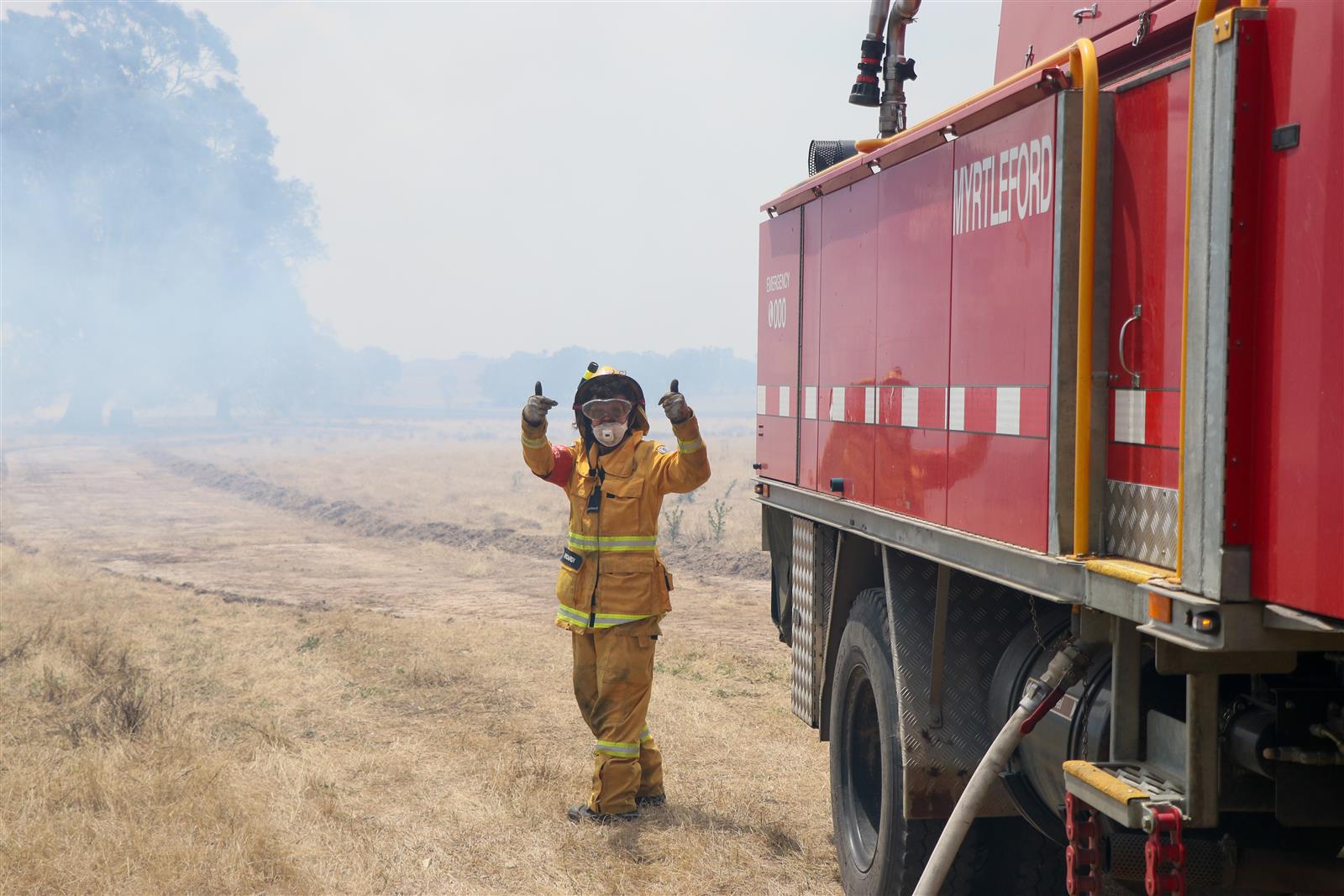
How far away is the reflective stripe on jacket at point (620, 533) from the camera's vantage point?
6477 mm

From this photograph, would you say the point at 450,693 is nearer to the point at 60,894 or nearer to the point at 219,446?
the point at 60,894

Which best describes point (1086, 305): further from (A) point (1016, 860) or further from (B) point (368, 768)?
(B) point (368, 768)

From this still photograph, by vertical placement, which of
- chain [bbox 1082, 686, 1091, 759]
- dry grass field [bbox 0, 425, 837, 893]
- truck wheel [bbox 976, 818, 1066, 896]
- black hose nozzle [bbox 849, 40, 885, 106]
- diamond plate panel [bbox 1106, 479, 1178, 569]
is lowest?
dry grass field [bbox 0, 425, 837, 893]

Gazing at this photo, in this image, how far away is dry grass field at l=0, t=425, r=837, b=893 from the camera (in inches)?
223

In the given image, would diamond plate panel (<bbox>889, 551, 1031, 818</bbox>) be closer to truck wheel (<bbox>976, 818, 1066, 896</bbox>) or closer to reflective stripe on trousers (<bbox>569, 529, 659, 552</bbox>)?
truck wheel (<bbox>976, 818, 1066, 896</bbox>)

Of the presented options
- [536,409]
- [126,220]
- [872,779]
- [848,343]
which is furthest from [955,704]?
[126,220]

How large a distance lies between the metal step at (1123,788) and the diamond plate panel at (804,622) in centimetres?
270

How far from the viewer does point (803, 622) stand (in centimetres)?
604

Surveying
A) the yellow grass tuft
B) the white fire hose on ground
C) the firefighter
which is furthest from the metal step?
the firefighter

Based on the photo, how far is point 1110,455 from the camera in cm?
326

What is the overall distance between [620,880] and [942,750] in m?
1.82

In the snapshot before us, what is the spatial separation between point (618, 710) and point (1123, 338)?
3.87 metres

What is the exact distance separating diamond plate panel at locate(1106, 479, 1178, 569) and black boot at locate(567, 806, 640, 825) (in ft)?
12.2

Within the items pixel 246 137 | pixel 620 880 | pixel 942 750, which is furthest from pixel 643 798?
pixel 246 137
